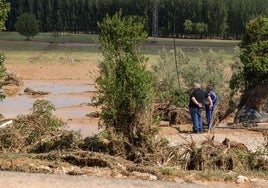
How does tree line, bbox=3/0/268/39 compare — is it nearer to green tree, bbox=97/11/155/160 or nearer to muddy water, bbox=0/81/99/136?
muddy water, bbox=0/81/99/136

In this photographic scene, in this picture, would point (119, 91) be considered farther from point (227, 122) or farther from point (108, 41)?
point (227, 122)

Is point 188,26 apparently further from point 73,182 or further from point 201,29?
point 73,182

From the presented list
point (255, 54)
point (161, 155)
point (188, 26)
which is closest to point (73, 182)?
point (161, 155)

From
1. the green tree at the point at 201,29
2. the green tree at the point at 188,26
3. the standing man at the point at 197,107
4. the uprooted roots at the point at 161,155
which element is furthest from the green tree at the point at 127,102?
the green tree at the point at 201,29

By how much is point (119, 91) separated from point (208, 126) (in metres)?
5.93

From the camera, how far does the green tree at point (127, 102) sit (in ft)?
43.0

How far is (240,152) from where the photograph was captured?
43.7 ft

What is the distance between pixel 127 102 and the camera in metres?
13.2

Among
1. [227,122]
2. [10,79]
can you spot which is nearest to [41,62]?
[10,79]

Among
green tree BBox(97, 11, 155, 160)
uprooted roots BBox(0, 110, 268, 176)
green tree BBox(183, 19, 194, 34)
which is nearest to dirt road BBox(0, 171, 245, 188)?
uprooted roots BBox(0, 110, 268, 176)

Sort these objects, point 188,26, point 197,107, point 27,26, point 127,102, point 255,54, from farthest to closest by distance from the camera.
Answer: point 188,26, point 27,26, point 255,54, point 197,107, point 127,102

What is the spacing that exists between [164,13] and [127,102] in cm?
10973

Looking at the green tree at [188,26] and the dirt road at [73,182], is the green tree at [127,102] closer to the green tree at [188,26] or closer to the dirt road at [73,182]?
the dirt road at [73,182]

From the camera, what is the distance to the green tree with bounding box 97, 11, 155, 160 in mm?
13109
